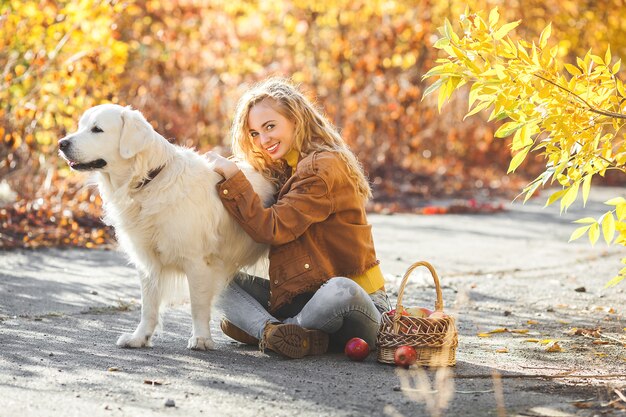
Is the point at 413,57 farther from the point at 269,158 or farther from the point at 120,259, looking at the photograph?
the point at 269,158

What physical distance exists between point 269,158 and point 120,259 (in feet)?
9.18

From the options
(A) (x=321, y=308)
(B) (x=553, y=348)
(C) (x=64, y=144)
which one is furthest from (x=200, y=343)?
(B) (x=553, y=348)

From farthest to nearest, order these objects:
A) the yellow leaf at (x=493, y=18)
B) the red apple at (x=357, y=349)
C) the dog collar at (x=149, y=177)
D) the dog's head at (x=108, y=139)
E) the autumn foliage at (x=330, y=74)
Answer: the autumn foliage at (x=330, y=74), the dog collar at (x=149, y=177), the dog's head at (x=108, y=139), the red apple at (x=357, y=349), the yellow leaf at (x=493, y=18)

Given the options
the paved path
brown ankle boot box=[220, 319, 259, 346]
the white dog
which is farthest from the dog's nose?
brown ankle boot box=[220, 319, 259, 346]

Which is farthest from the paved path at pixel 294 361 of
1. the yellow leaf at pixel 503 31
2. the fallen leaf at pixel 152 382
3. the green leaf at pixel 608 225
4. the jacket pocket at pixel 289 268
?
the yellow leaf at pixel 503 31

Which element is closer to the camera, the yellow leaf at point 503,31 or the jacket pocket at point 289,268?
the yellow leaf at point 503,31

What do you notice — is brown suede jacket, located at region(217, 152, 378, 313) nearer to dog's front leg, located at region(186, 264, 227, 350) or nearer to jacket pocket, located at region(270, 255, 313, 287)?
jacket pocket, located at region(270, 255, 313, 287)

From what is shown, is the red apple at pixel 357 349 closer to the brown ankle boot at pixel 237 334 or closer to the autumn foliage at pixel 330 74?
the brown ankle boot at pixel 237 334

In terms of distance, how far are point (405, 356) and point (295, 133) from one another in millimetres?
1282

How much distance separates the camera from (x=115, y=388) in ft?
10.8

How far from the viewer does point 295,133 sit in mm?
4352

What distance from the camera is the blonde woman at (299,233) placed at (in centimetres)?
393

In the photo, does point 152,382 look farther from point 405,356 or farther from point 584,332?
point 584,332

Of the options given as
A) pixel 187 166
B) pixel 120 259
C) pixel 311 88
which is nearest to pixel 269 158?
pixel 187 166
